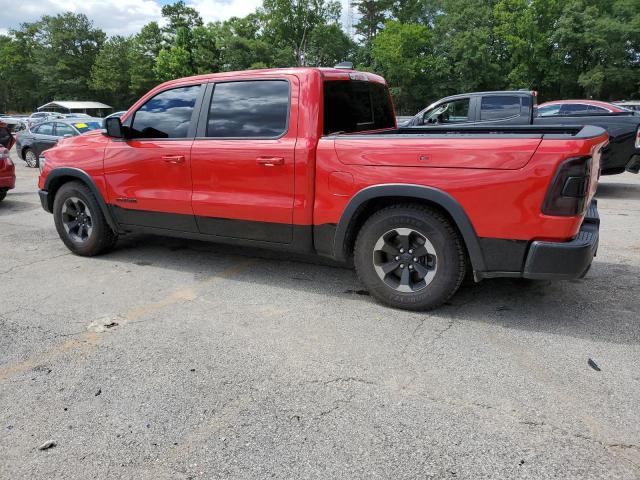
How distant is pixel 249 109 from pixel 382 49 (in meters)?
59.3

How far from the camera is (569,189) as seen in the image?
317 cm

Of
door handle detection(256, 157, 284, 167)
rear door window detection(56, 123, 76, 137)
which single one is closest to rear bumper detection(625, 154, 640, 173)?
door handle detection(256, 157, 284, 167)

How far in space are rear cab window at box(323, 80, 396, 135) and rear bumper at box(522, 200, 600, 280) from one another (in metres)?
1.87

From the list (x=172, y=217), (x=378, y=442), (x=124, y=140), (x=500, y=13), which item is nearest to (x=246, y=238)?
(x=172, y=217)

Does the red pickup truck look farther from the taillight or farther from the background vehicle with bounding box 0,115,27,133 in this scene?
the background vehicle with bounding box 0,115,27,133

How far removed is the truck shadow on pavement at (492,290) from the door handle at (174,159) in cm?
112

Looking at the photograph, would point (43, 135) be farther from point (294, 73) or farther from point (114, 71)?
point (114, 71)

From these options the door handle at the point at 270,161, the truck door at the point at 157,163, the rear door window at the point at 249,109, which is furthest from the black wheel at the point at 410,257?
the truck door at the point at 157,163

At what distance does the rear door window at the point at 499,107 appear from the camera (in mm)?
9033

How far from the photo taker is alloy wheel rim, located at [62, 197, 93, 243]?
558 centimetres

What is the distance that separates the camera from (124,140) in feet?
16.6

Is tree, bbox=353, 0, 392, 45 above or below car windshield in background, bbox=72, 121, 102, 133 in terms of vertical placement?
above

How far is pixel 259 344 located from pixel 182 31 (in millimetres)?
66680

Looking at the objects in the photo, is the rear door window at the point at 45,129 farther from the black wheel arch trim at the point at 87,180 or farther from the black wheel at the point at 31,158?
the black wheel arch trim at the point at 87,180
